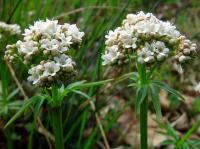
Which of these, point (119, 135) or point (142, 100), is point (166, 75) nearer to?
point (119, 135)

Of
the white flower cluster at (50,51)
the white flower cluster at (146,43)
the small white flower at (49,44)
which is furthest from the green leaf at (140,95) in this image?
the small white flower at (49,44)

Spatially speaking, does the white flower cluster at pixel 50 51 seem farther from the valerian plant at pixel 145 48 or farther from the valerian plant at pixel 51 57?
the valerian plant at pixel 145 48

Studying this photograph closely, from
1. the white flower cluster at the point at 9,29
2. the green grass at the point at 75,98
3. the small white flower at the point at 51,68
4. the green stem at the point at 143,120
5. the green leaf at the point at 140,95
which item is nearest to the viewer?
the small white flower at the point at 51,68

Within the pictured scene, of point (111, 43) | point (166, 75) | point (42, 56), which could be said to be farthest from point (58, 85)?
point (166, 75)

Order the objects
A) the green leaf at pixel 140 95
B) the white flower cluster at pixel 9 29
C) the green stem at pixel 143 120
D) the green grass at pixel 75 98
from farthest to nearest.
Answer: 1. the green grass at pixel 75 98
2. the white flower cluster at pixel 9 29
3. the green stem at pixel 143 120
4. the green leaf at pixel 140 95

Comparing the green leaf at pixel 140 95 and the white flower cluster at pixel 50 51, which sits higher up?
the white flower cluster at pixel 50 51

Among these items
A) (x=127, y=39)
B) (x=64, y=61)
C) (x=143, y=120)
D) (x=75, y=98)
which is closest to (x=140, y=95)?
(x=143, y=120)
